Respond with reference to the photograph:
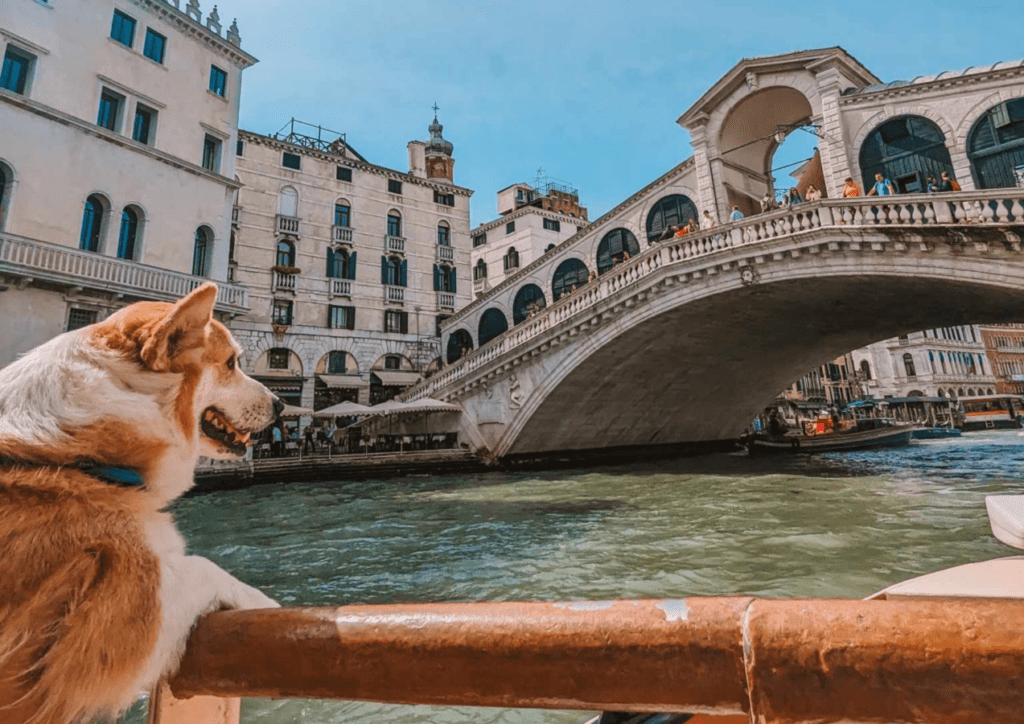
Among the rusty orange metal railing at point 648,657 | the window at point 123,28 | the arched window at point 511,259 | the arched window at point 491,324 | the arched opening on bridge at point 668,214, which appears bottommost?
the rusty orange metal railing at point 648,657

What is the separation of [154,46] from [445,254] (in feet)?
48.2

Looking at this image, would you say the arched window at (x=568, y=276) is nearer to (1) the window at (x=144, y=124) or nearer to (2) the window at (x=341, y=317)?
(2) the window at (x=341, y=317)

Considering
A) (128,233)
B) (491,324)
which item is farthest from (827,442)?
(128,233)

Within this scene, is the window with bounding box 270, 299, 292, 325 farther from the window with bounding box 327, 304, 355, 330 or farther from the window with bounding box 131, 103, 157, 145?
the window with bounding box 131, 103, 157, 145

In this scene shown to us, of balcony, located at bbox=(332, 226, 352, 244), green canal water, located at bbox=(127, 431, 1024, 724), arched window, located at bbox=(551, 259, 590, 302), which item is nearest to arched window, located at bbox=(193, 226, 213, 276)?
balcony, located at bbox=(332, 226, 352, 244)

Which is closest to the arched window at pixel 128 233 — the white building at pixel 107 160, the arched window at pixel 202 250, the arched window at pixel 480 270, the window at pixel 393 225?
the white building at pixel 107 160

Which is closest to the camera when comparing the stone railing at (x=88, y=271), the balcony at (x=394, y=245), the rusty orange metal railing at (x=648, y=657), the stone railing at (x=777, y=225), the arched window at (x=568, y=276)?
the rusty orange metal railing at (x=648, y=657)

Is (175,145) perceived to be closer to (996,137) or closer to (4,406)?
(4,406)

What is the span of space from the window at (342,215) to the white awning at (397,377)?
7.64 metres

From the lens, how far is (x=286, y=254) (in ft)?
79.2

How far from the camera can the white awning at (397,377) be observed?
24.9m

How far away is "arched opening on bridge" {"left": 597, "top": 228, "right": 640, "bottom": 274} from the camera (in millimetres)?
21875

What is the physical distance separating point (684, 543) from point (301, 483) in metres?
11.4

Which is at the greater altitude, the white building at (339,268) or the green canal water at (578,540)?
the white building at (339,268)
